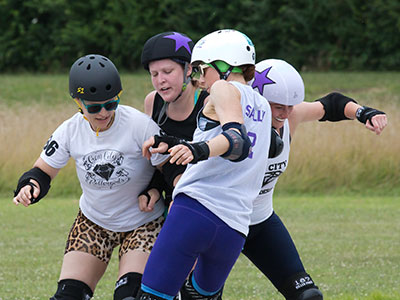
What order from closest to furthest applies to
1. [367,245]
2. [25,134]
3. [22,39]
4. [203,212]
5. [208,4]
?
1. [203,212]
2. [367,245]
3. [25,134]
4. [208,4]
5. [22,39]

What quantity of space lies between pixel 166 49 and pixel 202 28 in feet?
110

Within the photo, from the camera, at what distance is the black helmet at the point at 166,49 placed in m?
4.92

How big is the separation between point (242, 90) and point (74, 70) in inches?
50.0

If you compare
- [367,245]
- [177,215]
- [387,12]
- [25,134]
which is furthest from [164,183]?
[387,12]

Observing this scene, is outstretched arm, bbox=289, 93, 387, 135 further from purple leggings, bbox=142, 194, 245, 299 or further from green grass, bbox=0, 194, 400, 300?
green grass, bbox=0, 194, 400, 300

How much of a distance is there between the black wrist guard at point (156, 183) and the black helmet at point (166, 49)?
2.23 ft

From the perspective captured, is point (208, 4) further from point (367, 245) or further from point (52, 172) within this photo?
point (52, 172)

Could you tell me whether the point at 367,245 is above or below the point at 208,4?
above

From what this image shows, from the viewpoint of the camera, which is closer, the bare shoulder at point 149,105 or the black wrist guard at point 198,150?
the black wrist guard at point 198,150

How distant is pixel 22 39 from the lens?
41.3 m

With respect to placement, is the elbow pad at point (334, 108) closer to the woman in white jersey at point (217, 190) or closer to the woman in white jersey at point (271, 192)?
the woman in white jersey at point (271, 192)

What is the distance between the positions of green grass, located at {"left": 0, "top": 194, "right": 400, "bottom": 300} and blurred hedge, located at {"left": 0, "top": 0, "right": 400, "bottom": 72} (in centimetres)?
2109

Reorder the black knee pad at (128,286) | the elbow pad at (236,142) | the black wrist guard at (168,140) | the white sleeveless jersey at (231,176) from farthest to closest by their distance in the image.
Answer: the black knee pad at (128,286)
the black wrist guard at (168,140)
the white sleeveless jersey at (231,176)
the elbow pad at (236,142)

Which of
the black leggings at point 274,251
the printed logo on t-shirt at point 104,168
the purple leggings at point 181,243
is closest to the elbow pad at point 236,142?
the purple leggings at point 181,243
